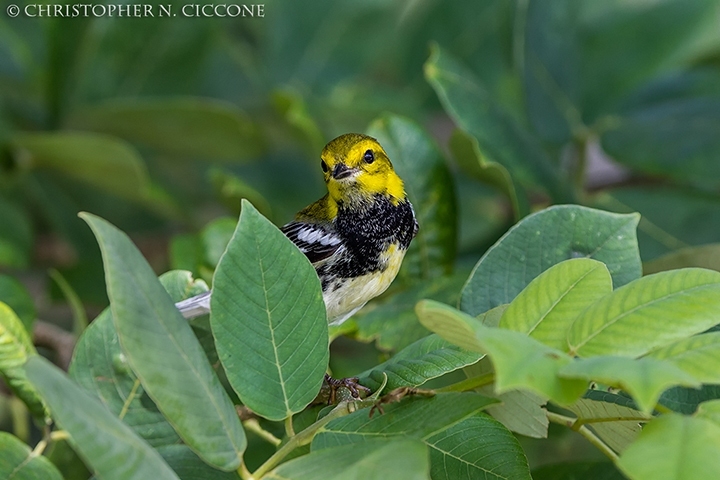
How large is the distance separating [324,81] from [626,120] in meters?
1.11

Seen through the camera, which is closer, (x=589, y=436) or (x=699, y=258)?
(x=589, y=436)

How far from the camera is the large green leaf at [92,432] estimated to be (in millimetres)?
738

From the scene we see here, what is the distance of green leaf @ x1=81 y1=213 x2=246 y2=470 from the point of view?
826 millimetres

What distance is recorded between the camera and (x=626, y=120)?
2227mm

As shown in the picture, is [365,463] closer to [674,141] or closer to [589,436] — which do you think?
[589,436]

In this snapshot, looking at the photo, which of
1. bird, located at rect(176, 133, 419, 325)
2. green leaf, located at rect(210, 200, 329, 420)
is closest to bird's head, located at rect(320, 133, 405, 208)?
bird, located at rect(176, 133, 419, 325)

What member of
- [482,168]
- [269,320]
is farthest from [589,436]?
[482,168]

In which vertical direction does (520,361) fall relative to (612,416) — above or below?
above

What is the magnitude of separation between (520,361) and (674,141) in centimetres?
155

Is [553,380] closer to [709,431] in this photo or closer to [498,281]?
[709,431]

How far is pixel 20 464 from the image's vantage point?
42.4 inches

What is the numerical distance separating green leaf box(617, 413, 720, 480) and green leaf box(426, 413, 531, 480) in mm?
249

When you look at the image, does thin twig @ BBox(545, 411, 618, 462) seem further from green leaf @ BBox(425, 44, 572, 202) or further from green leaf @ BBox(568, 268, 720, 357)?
green leaf @ BBox(425, 44, 572, 202)

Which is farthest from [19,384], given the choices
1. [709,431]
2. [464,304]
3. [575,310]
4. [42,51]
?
[42,51]
